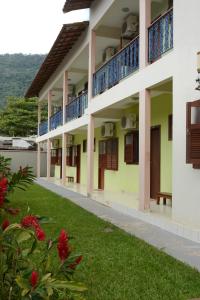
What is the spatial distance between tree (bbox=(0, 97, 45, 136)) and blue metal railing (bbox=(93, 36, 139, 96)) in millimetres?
31710

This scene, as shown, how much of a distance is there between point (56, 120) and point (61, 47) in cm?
581

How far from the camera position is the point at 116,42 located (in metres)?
14.1

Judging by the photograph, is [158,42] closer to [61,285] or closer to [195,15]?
[195,15]

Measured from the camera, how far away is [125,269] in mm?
4887

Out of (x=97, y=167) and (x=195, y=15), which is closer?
(x=195, y=15)

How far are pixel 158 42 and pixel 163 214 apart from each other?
3.54 metres

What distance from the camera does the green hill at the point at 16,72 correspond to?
5931cm

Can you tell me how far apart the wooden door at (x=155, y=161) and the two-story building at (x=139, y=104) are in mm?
28

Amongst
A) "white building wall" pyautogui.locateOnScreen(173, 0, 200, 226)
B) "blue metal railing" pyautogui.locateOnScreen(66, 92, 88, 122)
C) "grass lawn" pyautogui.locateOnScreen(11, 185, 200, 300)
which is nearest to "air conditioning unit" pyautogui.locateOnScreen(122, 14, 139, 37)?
"blue metal railing" pyautogui.locateOnScreen(66, 92, 88, 122)

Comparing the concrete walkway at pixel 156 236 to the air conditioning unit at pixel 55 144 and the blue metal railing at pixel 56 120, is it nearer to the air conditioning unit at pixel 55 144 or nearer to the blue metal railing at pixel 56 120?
the blue metal railing at pixel 56 120

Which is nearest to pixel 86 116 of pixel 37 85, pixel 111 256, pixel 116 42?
pixel 116 42

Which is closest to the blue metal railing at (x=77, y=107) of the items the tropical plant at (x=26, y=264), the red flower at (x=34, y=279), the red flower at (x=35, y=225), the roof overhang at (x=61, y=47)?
the roof overhang at (x=61, y=47)

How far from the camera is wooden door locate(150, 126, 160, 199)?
1137 cm

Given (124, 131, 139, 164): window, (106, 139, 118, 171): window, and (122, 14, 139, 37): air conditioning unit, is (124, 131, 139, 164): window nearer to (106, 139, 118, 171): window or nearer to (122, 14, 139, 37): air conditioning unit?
(106, 139, 118, 171): window
